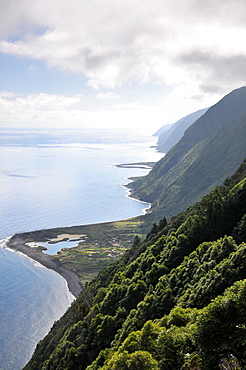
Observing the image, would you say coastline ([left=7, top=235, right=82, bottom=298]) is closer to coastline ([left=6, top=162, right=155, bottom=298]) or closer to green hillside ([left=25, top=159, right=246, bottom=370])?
coastline ([left=6, top=162, right=155, bottom=298])

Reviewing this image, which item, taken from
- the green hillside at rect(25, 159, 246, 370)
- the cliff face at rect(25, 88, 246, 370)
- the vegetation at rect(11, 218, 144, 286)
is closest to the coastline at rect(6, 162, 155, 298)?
the vegetation at rect(11, 218, 144, 286)

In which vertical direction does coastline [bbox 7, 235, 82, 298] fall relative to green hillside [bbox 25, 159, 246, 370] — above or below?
below

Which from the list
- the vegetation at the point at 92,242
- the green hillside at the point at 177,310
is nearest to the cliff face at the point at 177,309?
the green hillside at the point at 177,310

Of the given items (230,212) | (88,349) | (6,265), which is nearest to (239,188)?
(230,212)

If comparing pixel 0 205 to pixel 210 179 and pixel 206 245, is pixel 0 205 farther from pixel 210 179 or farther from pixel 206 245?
pixel 206 245

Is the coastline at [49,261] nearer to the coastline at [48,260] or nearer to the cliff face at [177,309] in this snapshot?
the coastline at [48,260]
